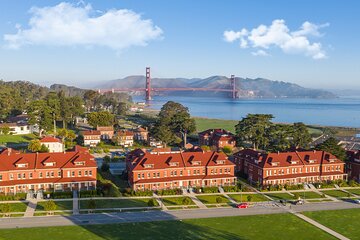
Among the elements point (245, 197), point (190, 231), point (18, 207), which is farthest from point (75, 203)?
point (245, 197)

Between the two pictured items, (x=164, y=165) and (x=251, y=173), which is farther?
(x=251, y=173)

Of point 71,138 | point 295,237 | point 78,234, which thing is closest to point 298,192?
point 295,237

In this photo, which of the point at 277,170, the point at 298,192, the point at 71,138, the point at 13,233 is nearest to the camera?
the point at 13,233

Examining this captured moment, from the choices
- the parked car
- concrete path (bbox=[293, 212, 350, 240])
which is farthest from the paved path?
concrete path (bbox=[293, 212, 350, 240])

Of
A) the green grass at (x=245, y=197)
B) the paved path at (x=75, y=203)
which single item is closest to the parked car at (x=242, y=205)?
the green grass at (x=245, y=197)

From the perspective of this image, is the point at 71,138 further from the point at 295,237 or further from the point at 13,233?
the point at 295,237

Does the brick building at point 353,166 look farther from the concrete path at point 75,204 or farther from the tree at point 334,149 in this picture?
the concrete path at point 75,204
